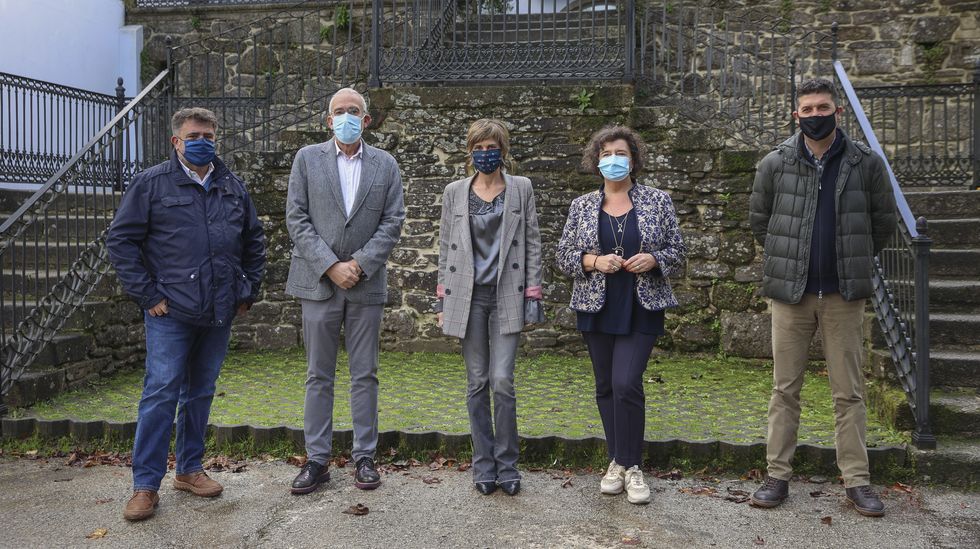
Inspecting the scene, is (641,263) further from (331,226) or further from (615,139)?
(331,226)

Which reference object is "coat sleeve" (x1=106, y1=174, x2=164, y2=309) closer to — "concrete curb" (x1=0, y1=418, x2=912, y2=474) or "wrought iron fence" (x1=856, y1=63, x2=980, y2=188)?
"concrete curb" (x1=0, y1=418, x2=912, y2=474)

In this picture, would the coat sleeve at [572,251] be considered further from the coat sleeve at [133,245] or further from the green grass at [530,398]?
the coat sleeve at [133,245]

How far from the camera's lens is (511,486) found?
4.32 m

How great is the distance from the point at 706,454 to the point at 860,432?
90 cm

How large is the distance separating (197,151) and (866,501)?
3.67 m

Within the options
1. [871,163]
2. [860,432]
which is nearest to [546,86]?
[871,163]

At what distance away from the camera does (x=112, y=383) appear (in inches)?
262

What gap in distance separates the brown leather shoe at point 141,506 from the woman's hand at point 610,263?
8.01 ft

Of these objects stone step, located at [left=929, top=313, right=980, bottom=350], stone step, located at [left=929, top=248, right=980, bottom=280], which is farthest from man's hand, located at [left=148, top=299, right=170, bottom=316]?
stone step, located at [left=929, top=248, right=980, bottom=280]

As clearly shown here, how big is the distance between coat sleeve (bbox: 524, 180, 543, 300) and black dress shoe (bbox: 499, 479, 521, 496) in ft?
3.15

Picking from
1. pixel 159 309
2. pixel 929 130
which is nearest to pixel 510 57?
pixel 159 309

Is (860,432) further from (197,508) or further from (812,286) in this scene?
(197,508)

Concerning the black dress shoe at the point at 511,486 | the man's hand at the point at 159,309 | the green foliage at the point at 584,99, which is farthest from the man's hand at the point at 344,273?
the green foliage at the point at 584,99

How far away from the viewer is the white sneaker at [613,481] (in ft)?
14.1
